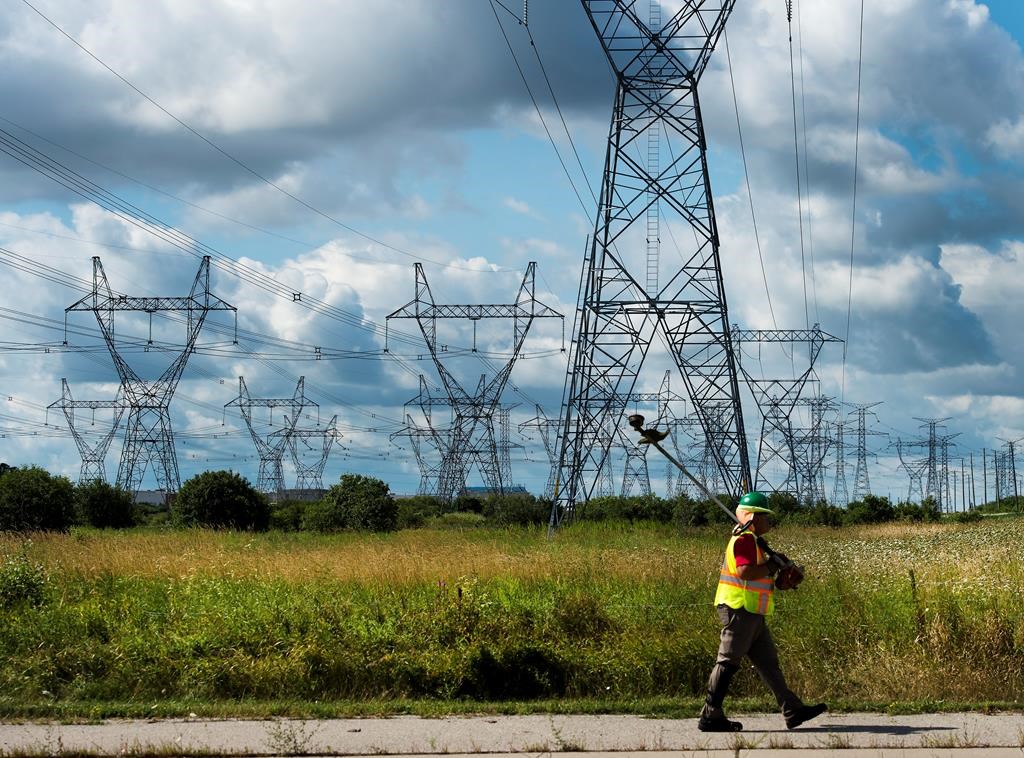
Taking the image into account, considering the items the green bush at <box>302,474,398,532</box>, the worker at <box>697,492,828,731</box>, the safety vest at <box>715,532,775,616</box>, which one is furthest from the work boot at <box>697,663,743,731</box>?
the green bush at <box>302,474,398,532</box>

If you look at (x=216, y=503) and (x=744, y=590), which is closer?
(x=744, y=590)

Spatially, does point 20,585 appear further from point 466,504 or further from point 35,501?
point 466,504

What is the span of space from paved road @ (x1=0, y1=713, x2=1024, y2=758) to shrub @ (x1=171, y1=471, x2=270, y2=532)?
1766 inches

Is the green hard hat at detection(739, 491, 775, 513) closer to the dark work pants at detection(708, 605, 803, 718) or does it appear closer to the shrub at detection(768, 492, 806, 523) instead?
the dark work pants at detection(708, 605, 803, 718)

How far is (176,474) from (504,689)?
204 ft

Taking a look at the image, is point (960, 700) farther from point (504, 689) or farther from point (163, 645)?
point (163, 645)

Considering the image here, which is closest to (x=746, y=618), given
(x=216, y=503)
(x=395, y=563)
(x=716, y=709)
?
(x=716, y=709)

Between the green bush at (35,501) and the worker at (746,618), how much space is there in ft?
146

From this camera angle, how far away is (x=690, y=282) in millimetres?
31609

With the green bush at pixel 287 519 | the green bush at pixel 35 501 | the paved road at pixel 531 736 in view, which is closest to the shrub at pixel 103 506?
the green bush at pixel 35 501

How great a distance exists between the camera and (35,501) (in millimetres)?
52781

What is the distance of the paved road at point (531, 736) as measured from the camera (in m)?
10.9

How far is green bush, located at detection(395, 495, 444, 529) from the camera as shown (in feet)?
195

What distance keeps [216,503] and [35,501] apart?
8.02 m
